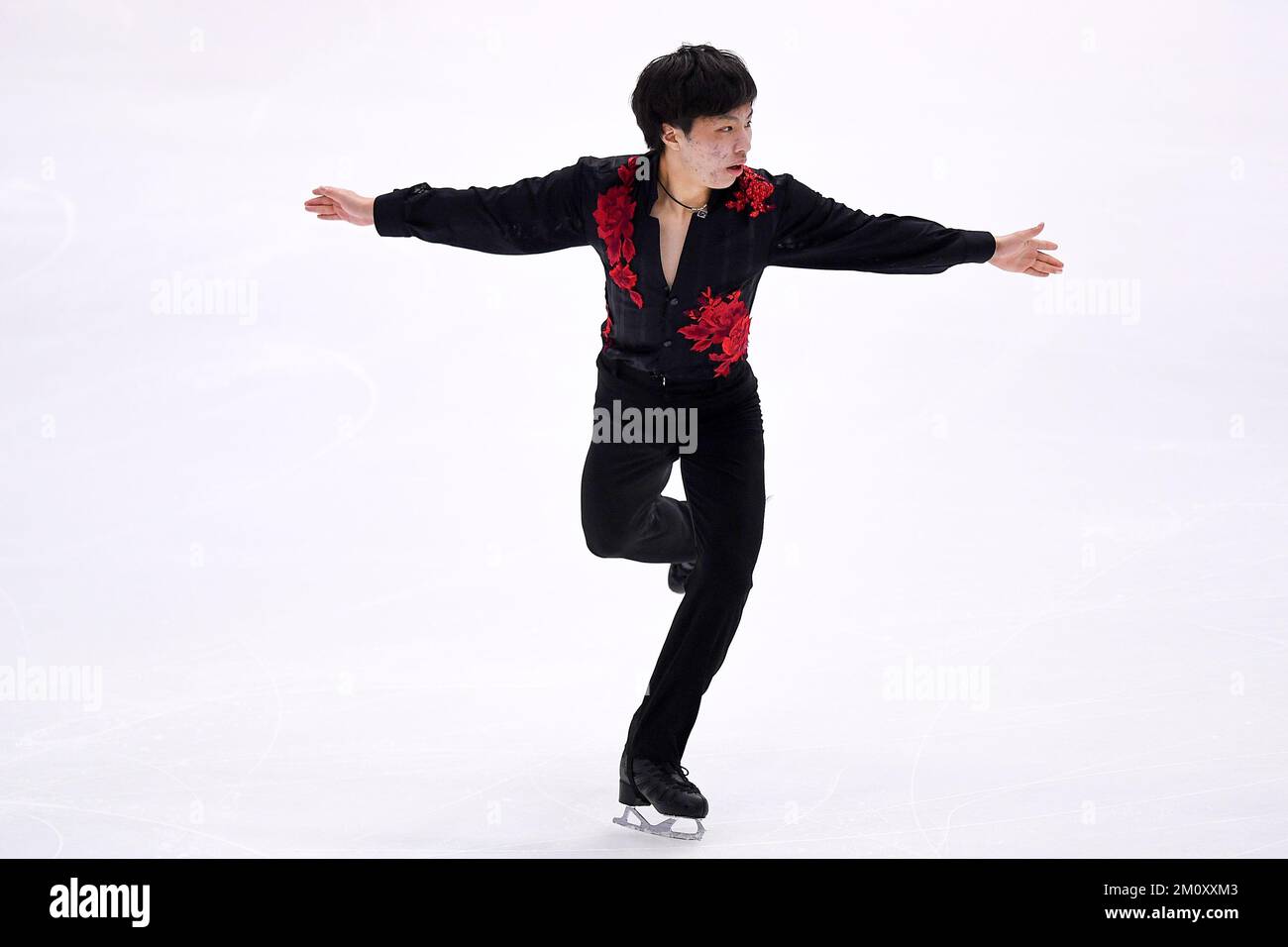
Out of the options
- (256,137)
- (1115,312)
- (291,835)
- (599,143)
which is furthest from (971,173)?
(291,835)

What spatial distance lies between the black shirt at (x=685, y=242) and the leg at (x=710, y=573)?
175 mm

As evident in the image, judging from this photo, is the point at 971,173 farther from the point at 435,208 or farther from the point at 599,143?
the point at 435,208

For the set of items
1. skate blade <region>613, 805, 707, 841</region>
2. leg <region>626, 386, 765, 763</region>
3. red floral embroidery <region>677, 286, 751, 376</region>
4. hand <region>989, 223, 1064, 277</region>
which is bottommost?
skate blade <region>613, 805, 707, 841</region>

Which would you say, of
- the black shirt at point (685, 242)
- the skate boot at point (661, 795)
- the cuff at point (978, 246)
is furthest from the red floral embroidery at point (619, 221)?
the skate boot at point (661, 795)

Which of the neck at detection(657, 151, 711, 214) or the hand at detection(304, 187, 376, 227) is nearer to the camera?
the neck at detection(657, 151, 711, 214)

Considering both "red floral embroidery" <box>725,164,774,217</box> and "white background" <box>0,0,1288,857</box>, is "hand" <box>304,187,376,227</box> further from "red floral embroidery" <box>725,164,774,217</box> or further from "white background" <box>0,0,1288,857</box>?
"white background" <box>0,0,1288,857</box>

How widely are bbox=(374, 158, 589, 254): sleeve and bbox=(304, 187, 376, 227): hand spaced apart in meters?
0.03

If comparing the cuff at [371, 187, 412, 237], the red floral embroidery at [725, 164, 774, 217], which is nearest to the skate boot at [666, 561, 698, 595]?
the red floral embroidery at [725, 164, 774, 217]

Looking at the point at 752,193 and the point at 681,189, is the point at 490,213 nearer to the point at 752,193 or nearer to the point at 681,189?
the point at 681,189

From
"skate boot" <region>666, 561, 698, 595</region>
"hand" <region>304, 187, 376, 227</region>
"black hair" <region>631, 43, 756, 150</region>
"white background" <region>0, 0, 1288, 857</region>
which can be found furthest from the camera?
"skate boot" <region>666, 561, 698, 595</region>

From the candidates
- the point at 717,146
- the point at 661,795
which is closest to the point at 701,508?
the point at 661,795

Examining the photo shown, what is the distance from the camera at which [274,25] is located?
8.94m

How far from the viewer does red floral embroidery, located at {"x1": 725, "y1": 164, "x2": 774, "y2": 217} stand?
3566 mm

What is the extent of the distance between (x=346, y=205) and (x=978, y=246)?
5.07 ft
